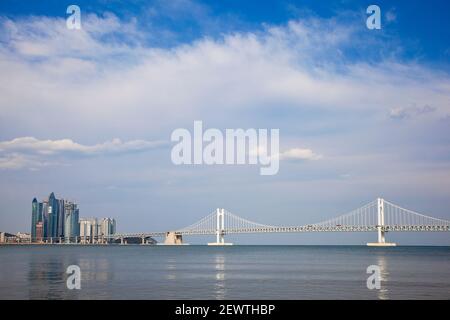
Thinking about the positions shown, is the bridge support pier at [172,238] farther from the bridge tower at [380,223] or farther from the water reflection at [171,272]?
the water reflection at [171,272]

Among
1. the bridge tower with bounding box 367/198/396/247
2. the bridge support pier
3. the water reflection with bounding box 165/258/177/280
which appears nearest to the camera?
the water reflection with bounding box 165/258/177/280

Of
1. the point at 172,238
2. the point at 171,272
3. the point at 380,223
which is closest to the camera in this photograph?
the point at 171,272

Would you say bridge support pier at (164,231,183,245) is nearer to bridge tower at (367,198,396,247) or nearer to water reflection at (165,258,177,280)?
bridge tower at (367,198,396,247)

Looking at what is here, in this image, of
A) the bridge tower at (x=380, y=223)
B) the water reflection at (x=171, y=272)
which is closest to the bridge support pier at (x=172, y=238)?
the bridge tower at (x=380, y=223)

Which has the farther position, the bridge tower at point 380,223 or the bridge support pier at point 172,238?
the bridge support pier at point 172,238

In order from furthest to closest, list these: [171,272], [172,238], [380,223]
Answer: [172,238]
[380,223]
[171,272]

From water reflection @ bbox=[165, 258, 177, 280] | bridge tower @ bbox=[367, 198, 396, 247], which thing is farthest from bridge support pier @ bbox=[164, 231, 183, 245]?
water reflection @ bbox=[165, 258, 177, 280]

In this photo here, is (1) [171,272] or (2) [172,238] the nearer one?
(1) [171,272]

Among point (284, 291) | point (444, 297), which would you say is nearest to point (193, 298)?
point (284, 291)

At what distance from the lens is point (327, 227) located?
119188 mm

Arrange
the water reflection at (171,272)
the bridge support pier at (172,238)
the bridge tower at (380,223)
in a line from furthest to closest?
the bridge support pier at (172,238) < the bridge tower at (380,223) < the water reflection at (171,272)

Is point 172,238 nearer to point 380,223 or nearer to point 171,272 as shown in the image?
point 380,223

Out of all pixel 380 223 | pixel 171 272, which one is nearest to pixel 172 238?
pixel 380 223
